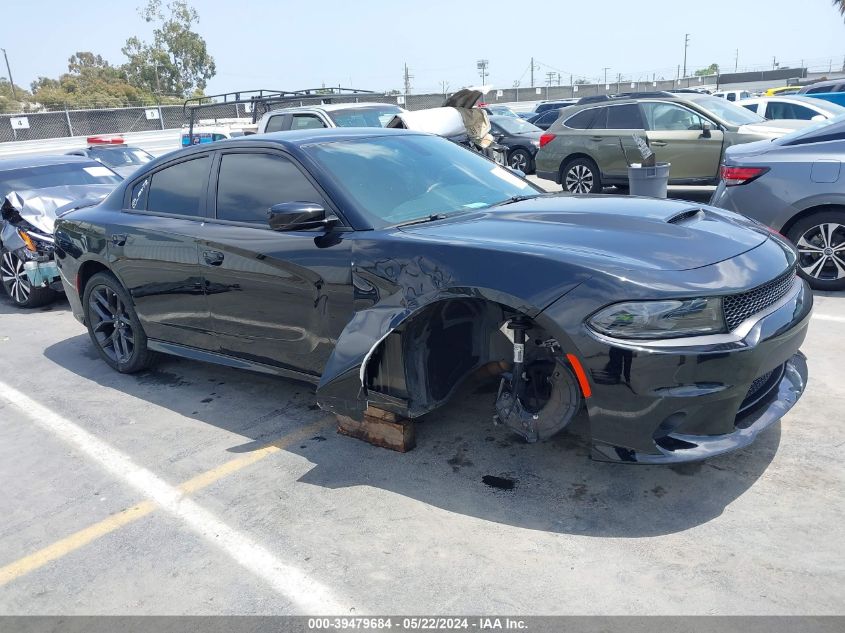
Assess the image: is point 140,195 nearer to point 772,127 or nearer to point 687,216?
point 687,216

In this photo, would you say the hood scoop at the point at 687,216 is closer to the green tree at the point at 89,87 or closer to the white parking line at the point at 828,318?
the white parking line at the point at 828,318

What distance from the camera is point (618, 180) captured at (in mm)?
11492

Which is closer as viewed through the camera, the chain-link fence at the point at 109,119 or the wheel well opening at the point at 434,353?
the wheel well opening at the point at 434,353

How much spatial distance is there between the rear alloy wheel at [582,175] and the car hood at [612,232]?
8184 mm

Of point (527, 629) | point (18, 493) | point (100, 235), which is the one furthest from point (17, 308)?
point (527, 629)

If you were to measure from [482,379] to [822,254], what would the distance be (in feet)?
12.4

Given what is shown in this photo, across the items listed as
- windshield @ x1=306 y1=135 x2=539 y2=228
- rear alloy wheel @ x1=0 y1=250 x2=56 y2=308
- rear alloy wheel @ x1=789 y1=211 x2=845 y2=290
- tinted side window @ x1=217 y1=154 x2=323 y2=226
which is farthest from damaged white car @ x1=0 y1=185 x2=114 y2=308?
rear alloy wheel @ x1=789 y1=211 x2=845 y2=290

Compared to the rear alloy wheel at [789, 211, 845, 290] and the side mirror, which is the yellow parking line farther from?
the rear alloy wheel at [789, 211, 845, 290]

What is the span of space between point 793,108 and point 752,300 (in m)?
13.0

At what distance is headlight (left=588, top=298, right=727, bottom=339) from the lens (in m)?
2.84

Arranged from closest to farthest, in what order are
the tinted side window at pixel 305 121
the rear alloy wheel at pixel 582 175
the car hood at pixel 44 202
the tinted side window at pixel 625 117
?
the car hood at pixel 44 202 → the tinted side window at pixel 305 121 → the tinted side window at pixel 625 117 → the rear alloy wheel at pixel 582 175

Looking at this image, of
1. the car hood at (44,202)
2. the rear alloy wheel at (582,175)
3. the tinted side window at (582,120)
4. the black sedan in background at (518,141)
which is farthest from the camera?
the black sedan in background at (518,141)

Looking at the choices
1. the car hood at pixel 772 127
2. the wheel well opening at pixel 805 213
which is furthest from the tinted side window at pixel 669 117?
→ the wheel well opening at pixel 805 213

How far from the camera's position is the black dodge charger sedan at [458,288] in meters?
2.87
